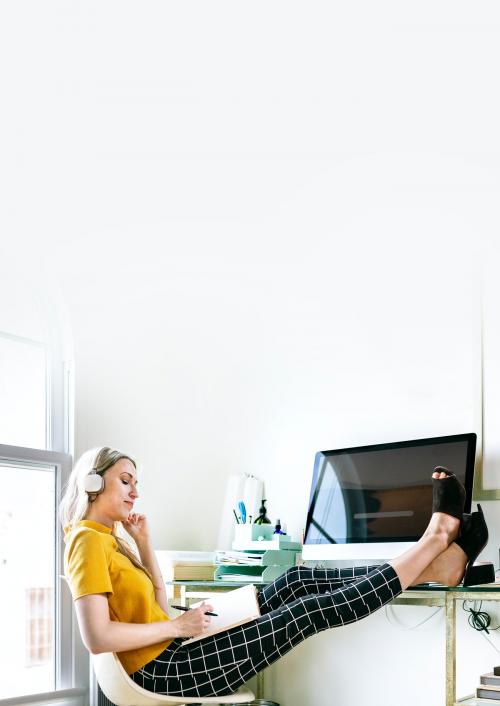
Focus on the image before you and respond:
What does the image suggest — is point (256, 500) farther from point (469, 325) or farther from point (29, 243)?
point (29, 243)

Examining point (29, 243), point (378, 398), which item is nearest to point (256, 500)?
point (378, 398)

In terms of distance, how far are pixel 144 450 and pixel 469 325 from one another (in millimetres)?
1555

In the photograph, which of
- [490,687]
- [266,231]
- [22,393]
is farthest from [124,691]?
[266,231]

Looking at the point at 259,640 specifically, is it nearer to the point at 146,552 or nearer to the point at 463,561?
the point at 146,552

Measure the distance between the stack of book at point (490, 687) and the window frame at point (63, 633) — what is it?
1676 mm

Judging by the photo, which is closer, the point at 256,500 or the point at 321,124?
the point at 321,124

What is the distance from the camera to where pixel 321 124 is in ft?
10.9

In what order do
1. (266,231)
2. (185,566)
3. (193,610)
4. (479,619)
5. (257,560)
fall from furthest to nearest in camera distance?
(266,231)
(185,566)
(257,560)
(479,619)
(193,610)

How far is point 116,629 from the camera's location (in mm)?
2246

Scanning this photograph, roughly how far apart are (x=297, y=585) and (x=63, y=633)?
1320mm

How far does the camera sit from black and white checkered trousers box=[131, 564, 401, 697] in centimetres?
232

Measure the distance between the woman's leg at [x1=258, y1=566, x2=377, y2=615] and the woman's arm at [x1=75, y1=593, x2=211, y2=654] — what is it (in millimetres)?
344

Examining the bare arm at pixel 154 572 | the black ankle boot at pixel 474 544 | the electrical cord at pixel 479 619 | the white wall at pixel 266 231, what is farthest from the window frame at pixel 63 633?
the black ankle boot at pixel 474 544

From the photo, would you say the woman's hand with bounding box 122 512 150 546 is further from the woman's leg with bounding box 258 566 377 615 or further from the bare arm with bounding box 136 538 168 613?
the woman's leg with bounding box 258 566 377 615
